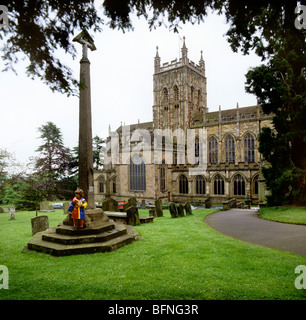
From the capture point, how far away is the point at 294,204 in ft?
43.7

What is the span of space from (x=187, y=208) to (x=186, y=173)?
16.0 meters

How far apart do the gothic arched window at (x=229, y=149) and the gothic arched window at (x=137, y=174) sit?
12.0m

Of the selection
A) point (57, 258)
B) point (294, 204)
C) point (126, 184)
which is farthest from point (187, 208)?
point (126, 184)

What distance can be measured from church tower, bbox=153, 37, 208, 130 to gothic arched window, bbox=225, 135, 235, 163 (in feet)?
22.8

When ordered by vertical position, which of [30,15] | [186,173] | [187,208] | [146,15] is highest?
[146,15]

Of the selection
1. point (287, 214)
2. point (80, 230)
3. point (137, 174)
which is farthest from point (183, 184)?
point (80, 230)

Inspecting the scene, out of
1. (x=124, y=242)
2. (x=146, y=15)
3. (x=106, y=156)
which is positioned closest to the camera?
(x=146, y=15)

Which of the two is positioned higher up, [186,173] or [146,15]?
[146,15]

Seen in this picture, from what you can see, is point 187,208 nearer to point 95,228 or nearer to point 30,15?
→ point 95,228

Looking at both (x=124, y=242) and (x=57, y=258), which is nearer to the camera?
(x=57, y=258)

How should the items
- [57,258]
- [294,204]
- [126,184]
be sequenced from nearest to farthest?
[57,258] → [294,204] → [126,184]

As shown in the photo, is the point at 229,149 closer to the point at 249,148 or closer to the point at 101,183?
the point at 249,148

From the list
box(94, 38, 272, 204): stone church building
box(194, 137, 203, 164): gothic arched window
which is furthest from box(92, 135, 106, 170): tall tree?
box(194, 137, 203, 164): gothic arched window

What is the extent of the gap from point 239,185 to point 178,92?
1907 cm
